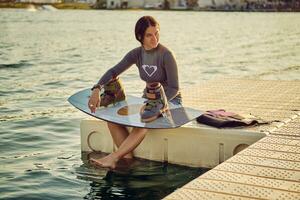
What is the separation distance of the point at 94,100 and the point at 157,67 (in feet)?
3.20

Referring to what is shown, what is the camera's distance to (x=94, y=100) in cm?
805

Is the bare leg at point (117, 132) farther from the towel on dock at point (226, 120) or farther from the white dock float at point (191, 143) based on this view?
the towel on dock at point (226, 120)

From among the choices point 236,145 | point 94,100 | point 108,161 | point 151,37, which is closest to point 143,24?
point 151,37

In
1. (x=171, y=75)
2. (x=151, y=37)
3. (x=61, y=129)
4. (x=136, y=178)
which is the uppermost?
(x=151, y=37)

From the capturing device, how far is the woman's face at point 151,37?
764cm

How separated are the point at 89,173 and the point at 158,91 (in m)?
1.53

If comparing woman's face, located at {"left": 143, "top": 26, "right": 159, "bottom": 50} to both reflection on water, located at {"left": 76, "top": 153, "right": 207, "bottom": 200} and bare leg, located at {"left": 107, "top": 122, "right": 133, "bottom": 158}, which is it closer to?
bare leg, located at {"left": 107, "top": 122, "right": 133, "bottom": 158}

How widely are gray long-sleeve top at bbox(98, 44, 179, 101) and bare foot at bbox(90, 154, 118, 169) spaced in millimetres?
1026

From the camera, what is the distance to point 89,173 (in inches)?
318

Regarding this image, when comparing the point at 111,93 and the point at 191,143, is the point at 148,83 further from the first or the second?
the point at 191,143

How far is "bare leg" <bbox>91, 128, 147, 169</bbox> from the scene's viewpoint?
7.92m

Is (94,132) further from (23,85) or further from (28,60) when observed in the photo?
(28,60)

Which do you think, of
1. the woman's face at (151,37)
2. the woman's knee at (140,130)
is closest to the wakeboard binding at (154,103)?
the woman's knee at (140,130)

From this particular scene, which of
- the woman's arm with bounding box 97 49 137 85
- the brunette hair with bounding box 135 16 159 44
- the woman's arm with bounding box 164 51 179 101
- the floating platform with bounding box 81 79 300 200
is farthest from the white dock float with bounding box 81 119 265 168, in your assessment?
the brunette hair with bounding box 135 16 159 44
